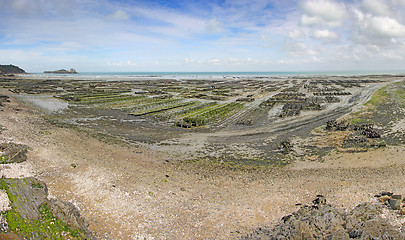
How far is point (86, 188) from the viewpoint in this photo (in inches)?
484

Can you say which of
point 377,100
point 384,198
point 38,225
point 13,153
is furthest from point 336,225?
point 377,100

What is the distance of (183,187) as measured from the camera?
13.3 meters

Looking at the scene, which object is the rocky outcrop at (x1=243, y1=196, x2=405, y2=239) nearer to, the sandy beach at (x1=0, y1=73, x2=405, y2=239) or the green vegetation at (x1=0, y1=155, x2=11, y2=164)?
the sandy beach at (x1=0, y1=73, x2=405, y2=239)

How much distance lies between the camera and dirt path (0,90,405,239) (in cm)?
1001

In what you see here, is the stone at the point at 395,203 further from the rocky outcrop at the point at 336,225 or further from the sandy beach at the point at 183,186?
the sandy beach at the point at 183,186

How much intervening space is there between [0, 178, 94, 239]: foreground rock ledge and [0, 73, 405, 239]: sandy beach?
795 millimetres

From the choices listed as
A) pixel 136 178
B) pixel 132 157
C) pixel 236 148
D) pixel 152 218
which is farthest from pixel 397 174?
pixel 132 157

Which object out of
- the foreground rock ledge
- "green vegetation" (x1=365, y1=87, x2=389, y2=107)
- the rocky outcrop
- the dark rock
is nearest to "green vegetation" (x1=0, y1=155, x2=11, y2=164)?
the dark rock

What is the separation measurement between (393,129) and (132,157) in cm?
2699

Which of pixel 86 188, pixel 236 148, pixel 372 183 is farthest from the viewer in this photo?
pixel 236 148

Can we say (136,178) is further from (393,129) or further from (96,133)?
(393,129)

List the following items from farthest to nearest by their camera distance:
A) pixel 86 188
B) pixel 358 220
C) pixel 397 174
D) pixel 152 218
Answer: pixel 397 174 → pixel 86 188 → pixel 152 218 → pixel 358 220

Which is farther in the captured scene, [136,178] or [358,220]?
[136,178]

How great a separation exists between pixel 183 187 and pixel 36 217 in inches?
278
